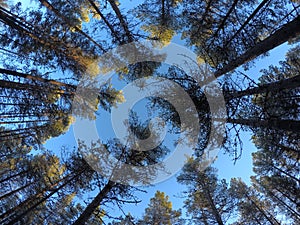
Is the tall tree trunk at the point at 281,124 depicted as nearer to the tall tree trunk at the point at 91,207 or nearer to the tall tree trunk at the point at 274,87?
the tall tree trunk at the point at 274,87

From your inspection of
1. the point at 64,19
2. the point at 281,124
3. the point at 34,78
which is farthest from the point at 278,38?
the point at 64,19

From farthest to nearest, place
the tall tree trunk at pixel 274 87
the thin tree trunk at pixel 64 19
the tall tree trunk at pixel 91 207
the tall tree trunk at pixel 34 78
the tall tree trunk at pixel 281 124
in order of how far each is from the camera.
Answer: the thin tree trunk at pixel 64 19
the tall tree trunk at pixel 34 78
the tall tree trunk at pixel 91 207
the tall tree trunk at pixel 281 124
the tall tree trunk at pixel 274 87

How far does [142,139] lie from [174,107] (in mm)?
2480

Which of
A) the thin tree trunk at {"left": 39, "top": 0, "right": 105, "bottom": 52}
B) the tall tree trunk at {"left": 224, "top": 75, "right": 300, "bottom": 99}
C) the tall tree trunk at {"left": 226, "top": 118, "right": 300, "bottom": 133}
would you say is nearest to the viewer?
the tall tree trunk at {"left": 224, "top": 75, "right": 300, "bottom": 99}

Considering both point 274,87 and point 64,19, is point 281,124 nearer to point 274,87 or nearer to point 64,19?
point 274,87

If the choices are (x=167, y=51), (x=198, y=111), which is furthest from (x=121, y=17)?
(x=198, y=111)

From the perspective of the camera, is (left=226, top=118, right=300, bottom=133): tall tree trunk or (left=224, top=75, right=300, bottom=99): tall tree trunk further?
(left=226, top=118, right=300, bottom=133): tall tree trunk

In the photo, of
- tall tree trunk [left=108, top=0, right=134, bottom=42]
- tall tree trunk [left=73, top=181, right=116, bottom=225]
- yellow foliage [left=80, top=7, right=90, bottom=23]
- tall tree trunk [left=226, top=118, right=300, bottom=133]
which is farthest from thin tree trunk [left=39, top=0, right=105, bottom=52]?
tall tree trunk [left=226, top=118, right=300, bottom=133]

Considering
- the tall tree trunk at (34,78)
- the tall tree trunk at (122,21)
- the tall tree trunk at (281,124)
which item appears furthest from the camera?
the tall tree trunk at (122,21)

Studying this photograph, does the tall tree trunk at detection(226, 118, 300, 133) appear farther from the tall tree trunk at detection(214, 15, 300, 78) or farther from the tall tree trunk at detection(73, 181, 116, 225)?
the tall tree trunk at detection(73, 181, 116, 225)

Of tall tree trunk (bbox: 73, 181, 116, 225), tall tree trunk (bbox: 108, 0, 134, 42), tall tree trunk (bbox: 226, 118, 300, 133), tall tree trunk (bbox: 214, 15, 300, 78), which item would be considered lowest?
tall tree trunk (bbox: 73, 181, 116, 225)

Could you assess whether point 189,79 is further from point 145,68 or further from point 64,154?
point 64,154

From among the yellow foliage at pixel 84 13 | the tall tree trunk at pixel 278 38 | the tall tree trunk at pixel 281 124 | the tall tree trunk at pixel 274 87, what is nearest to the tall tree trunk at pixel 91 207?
the tall tree trunk at pixel 274 87

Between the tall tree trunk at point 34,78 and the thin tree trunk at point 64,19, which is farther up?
the thin tree trunk at point 64,19
